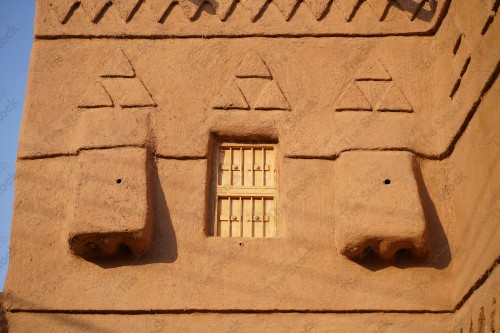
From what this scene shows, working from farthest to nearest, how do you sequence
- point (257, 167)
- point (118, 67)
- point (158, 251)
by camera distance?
point (118, 67) → point (257, 167) → point (158, 251)

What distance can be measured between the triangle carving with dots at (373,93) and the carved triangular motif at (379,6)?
0.47 m

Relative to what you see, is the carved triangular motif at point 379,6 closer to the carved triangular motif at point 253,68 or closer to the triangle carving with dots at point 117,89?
the carved triangular motif at point 253,68

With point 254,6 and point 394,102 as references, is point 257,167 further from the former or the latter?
point 254,6

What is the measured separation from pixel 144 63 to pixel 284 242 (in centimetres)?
199

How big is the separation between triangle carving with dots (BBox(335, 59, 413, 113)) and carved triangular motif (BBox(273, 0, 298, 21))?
2.67 ft

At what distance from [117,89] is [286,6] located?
1652mm

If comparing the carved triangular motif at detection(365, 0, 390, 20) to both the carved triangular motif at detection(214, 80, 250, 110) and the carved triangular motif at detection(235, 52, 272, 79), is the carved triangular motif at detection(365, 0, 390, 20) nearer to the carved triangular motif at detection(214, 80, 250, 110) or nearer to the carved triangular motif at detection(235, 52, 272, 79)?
the carved triangular motif at detection(235, 52, 272, 79)

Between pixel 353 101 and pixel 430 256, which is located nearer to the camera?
pixel 430 256

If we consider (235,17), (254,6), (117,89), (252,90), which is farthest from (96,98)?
(254,6)

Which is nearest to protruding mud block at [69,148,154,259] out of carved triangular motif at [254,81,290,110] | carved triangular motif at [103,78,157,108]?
carved triangular motif at [103,78,157,108]

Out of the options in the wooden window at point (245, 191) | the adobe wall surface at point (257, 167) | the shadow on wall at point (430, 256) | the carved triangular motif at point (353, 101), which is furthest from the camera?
the carved triangular motif at point (353, 101)

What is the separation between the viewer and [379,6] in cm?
711

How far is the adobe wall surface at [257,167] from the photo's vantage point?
6.09 m

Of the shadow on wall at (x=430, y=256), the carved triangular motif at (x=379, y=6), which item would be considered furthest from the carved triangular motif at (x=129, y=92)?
the shadow on wall at (x=430, y=256)
